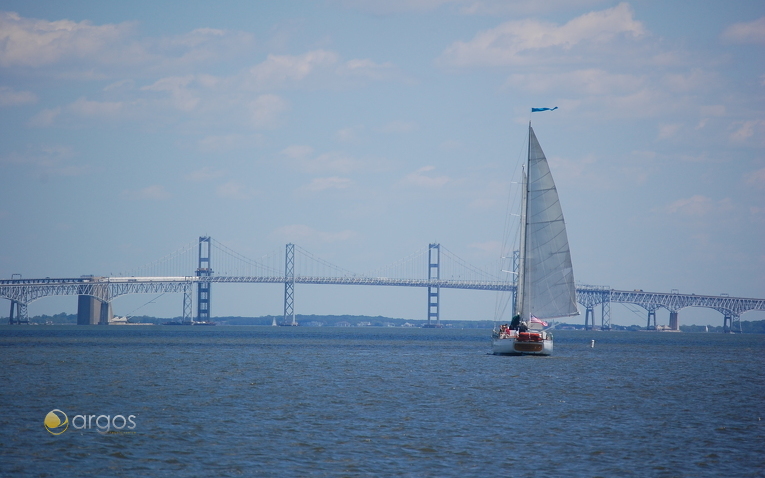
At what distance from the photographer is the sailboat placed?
36.7 meters

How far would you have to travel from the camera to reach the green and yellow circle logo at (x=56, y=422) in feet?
52.8

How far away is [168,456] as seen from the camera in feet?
46.4

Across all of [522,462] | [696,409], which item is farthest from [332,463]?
[696,409]

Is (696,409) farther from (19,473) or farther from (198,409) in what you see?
(19,473)

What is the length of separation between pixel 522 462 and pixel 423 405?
22.4ft

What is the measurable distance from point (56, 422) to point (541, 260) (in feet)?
77.5

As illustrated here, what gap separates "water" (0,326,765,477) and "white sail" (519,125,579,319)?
17.0ft

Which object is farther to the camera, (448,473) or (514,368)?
(514,368)

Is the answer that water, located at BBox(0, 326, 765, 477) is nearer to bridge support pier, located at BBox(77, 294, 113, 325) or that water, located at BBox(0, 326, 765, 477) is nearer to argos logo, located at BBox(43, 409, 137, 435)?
argos logo, located at BBox(43, 409, 137, 435)

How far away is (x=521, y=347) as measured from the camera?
36875 mm

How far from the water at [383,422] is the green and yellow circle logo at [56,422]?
201mm

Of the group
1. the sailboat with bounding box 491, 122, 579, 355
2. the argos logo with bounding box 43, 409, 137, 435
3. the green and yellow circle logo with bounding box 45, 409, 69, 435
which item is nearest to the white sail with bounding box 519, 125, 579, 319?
the sailboat with bounding box 491, 122, 579, 355

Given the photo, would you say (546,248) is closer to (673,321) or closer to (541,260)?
(541,260)

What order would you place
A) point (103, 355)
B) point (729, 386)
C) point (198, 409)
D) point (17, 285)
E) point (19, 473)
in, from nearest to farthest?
point (19, 473) < point (198, 409) < point (729, 386) < point (103, 355) < point (17, 285)
